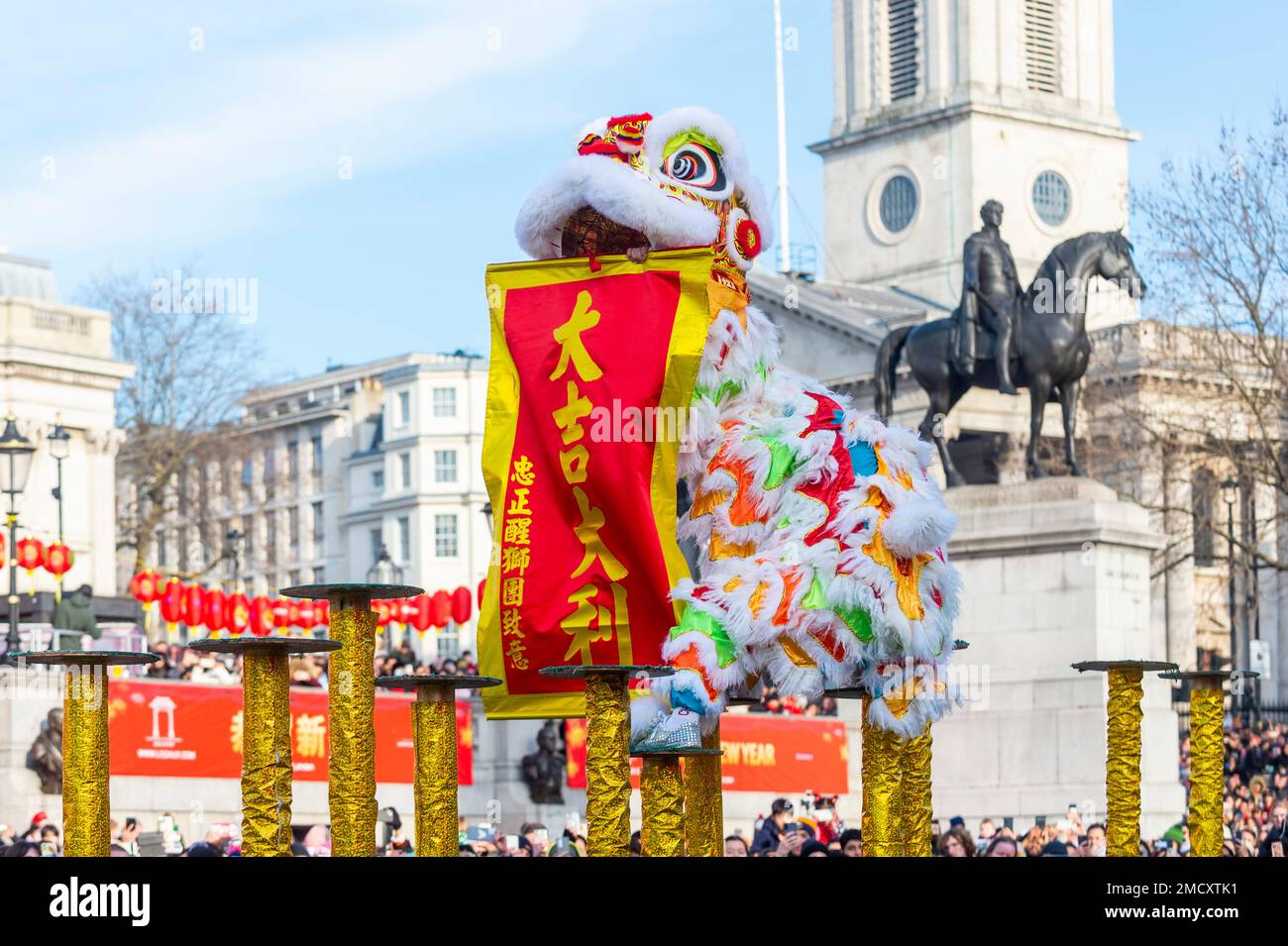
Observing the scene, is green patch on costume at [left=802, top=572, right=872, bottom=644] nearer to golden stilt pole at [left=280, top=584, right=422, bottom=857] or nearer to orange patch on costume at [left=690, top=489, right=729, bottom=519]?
orange patch on costume at [left=690, top=489, right=729, bottom=519]

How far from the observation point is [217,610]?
3378cm

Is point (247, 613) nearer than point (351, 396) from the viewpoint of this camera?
Yes

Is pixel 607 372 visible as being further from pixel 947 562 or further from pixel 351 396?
pixel 351 396

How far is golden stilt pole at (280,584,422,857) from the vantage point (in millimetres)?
7129

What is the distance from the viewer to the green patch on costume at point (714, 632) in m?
8.29

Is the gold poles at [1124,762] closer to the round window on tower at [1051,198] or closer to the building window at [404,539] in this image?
the round window on tower at [1051,198]

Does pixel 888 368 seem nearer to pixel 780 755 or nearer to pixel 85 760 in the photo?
pixel 780 755

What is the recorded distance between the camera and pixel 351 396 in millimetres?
98812

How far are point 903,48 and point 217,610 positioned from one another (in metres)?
54.2

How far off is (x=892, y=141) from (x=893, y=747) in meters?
77.6

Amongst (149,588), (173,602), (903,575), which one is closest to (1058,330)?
(173,602)

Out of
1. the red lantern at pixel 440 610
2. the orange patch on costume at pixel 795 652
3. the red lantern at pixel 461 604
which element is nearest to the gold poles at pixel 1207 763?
the orange patch on costume at pixel 795 652

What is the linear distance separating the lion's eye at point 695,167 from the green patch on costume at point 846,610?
1.67 meters
